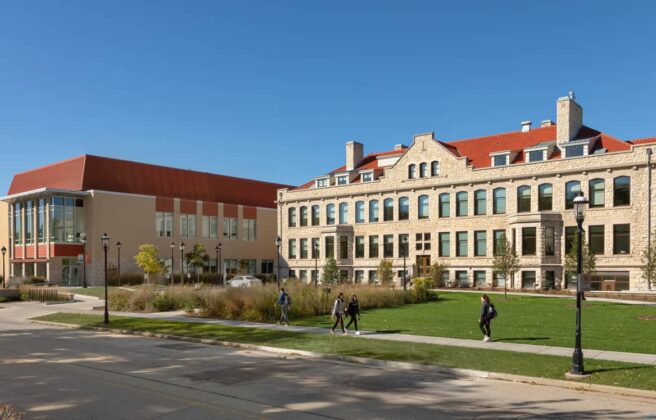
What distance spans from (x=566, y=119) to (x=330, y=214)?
27335mm

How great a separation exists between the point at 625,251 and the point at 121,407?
43273 mm

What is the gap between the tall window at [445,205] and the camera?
53.7 metres

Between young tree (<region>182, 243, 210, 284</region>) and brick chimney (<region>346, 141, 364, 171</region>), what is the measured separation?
2097 cm

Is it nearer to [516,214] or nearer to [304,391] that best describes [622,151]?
[516,214]

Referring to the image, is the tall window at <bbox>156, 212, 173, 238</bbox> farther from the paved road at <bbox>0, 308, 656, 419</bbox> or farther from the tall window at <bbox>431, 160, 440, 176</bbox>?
the paved road at <bbox>0, 308, 656, 419</bbox>

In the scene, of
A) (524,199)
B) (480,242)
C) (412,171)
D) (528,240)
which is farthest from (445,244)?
(524,199)

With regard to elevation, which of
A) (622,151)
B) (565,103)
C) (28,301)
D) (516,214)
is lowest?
(28,301)

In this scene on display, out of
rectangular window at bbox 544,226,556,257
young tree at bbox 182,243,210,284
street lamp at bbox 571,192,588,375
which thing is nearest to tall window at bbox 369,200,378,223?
rectangular window at bbox 544,226,556,257

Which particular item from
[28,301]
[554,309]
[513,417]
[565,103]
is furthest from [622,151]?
[28,301]

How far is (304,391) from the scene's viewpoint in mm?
12141

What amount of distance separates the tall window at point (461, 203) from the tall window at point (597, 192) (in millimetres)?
11197

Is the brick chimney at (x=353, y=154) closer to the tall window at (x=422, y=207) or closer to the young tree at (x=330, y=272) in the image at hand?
the tall window at (x=422, y=207)

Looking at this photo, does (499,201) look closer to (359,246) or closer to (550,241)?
(550,241)

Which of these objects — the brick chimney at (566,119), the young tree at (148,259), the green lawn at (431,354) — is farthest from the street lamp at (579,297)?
the young tree at (148,259)
